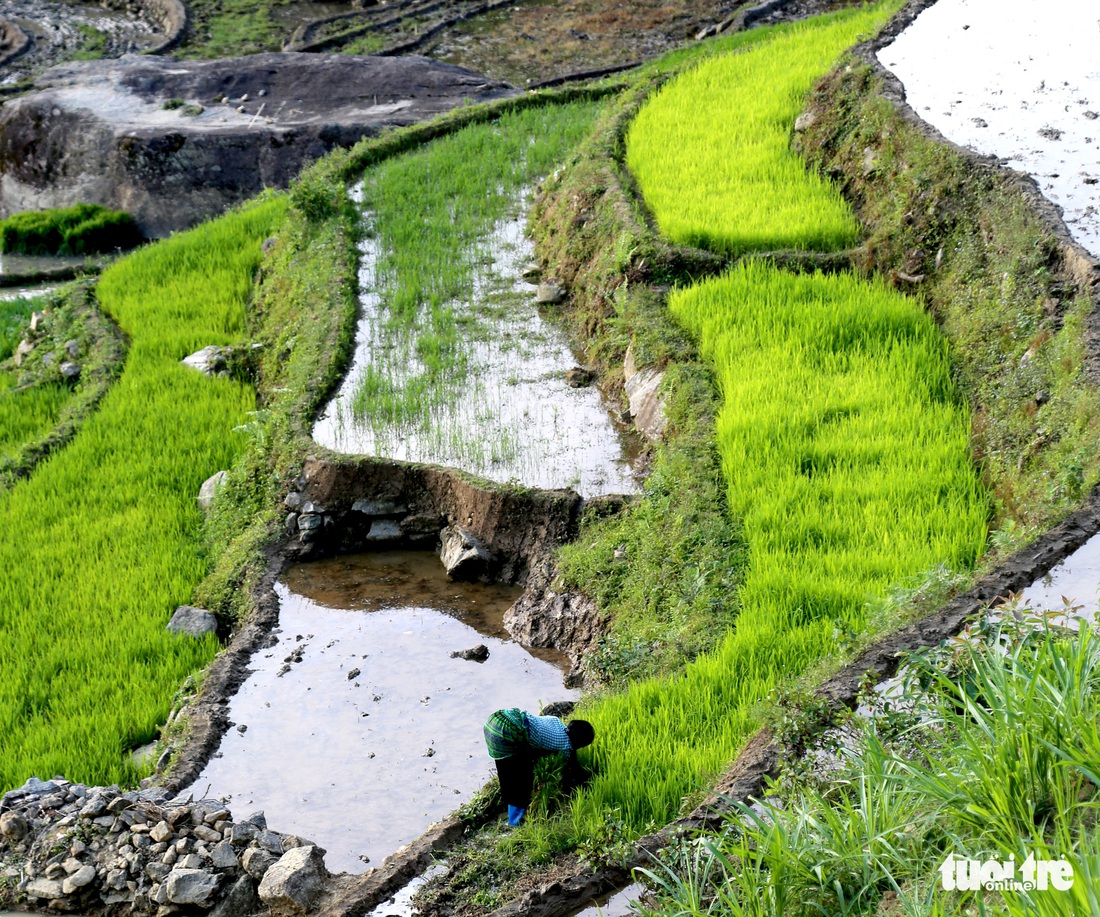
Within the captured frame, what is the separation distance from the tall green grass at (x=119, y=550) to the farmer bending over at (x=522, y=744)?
5.14 feet

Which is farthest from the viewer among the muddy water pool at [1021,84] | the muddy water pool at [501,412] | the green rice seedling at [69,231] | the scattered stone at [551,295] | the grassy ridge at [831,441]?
the green rice seedling at [69,231]

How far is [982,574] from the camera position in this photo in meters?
3.61

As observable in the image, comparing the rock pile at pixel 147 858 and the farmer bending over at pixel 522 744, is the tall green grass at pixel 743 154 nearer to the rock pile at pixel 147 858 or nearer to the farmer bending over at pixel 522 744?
the farmer bending over at pixel 522 744

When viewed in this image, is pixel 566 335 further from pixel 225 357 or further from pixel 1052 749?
pixel 1052 749

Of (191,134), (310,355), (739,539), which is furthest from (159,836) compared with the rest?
(191,134)

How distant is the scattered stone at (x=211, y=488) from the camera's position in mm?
6016

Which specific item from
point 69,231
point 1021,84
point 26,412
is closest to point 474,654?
point 26,412

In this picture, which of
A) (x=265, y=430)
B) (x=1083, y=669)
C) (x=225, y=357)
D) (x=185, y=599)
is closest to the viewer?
(x=1083, y=669)

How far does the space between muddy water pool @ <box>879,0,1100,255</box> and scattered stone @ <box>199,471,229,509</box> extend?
171 inches

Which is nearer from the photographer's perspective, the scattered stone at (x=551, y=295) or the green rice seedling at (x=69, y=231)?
the scattered stone at (x=551, y=295)

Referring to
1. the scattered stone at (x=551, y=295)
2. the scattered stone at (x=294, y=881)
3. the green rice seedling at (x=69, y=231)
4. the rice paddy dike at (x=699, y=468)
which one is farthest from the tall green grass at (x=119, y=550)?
the green rice seedling at (x=69, y=231)

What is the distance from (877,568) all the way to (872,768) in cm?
142

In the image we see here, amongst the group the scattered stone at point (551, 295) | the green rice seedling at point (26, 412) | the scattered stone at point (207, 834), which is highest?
the scattered stone at point (551, 295)

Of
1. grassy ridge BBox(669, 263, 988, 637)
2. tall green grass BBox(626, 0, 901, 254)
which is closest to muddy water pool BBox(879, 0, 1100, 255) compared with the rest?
tall green grass BBox(626, 0, 901, 254)
